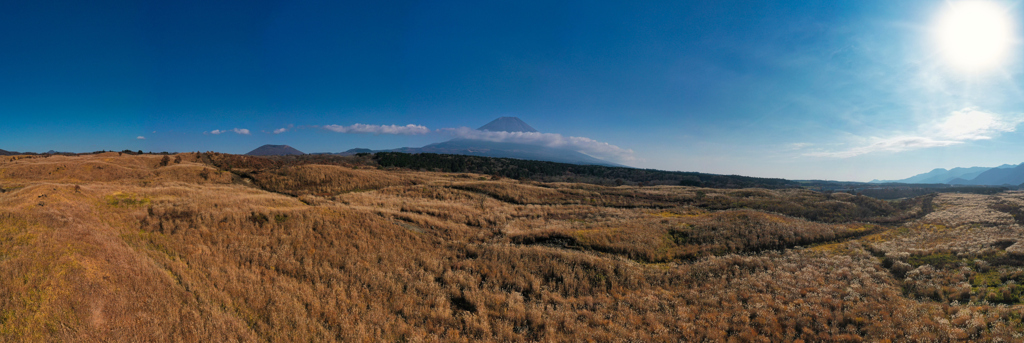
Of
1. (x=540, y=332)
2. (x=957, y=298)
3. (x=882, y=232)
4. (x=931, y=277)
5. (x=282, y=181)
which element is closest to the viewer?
(x=540, y=332)

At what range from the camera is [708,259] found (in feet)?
46.4

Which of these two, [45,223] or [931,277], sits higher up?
[45,223]

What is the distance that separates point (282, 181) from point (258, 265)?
97.5 ft

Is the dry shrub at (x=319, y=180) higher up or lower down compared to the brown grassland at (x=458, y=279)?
higher up

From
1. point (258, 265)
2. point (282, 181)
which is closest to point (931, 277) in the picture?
point (258, 265)

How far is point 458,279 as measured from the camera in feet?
34.2

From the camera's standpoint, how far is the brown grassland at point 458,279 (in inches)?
253

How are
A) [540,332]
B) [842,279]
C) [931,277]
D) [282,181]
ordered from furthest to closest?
[282,181], [842,279], [931,277], [540,332]

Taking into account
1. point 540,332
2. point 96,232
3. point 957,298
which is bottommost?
point 540,332

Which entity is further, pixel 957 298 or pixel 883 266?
pixel 883 266

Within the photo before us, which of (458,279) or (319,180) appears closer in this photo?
(458,279)

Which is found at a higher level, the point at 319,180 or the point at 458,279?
the point at 319,180

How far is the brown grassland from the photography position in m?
6.42

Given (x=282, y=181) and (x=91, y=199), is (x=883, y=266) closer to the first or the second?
(x=91, y=199)
